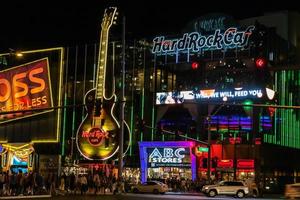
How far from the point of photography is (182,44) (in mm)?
76000

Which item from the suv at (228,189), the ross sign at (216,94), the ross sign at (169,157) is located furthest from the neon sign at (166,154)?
the suv at (228,189)

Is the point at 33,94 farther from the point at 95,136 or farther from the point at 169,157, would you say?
the point at 169,157

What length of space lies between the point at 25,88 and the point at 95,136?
43.7ft

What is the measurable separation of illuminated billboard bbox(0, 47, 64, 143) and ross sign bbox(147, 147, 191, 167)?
13.0 metres

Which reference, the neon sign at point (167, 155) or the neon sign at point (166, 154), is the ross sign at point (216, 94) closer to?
the neon sign at point (166, 154)

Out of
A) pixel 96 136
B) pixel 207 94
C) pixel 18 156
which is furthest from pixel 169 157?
pixel 18 156

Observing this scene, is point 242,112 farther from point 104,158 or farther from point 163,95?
point 104,158

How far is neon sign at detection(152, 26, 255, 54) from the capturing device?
2808 inches

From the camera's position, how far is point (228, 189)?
5172 centimetres

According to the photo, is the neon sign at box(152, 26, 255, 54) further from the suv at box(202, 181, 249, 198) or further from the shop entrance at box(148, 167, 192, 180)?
the suv at box(202, 181, 249, 198)

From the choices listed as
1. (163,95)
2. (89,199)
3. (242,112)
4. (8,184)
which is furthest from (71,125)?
(89,199)

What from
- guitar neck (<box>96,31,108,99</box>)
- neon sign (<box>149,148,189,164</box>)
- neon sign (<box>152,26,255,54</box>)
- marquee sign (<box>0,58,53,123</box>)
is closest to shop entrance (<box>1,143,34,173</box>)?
marquee sign (<box>0,58,53,123</box>)

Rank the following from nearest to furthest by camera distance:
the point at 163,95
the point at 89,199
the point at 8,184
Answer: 1. the point at 89,199
2. the point at 8,184
3. the point at 163,95

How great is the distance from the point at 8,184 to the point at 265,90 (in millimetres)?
34687
